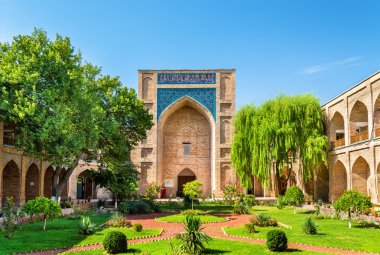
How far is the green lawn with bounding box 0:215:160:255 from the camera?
1075 cm

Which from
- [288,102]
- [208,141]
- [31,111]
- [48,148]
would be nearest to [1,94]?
[31,111]

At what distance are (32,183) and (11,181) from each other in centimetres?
296

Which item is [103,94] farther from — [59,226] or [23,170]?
[59,226]

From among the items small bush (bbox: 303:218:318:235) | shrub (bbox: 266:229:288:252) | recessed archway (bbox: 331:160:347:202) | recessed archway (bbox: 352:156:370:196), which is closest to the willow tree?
recessed archway (bbox: 331:160:347:202)

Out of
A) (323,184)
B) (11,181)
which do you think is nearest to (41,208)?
(11,181)

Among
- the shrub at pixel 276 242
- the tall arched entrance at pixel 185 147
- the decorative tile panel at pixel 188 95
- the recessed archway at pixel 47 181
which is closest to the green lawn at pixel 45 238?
the shrub at pixel 276 242

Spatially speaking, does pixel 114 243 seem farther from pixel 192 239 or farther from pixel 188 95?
pixel 188 95

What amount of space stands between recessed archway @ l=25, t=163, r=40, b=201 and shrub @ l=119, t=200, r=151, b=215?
611 centimetres

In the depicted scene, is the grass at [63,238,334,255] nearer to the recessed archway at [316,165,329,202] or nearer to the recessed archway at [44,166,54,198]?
the recessed archway at [316,165,329,202]

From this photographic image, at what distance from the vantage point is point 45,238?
39.8 ft

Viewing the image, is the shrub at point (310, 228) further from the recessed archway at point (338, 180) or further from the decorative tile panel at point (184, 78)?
the decorative tile panel at point (184, 78)

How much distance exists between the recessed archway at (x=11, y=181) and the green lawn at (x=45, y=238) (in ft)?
22.6

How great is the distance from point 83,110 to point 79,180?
16163mm

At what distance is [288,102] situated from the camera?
2591 cm
